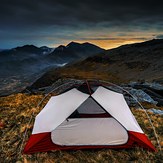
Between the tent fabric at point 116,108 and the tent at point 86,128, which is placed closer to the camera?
the tent at point 86,128

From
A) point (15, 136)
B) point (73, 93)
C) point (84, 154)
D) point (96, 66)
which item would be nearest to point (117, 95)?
point (73, 93)

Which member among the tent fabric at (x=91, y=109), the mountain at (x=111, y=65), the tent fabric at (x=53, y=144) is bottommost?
the mountain at (x=111, y=65)

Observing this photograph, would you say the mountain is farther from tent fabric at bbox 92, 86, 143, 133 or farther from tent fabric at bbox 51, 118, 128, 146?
tent fabric at bbox 51, 118, 128, 146

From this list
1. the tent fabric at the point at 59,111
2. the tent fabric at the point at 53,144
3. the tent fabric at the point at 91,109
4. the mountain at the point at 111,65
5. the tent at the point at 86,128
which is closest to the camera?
the tent fabric at the point at 53,144

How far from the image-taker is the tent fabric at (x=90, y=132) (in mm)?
9078

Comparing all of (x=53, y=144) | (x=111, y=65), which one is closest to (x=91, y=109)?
(x=53, y=144)

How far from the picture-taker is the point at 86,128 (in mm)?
9461

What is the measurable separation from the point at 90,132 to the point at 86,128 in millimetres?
255

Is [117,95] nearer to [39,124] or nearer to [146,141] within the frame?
[146,141]

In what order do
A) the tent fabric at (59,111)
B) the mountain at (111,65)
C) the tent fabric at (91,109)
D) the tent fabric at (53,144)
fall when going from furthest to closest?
the mountain at (111,65), the tent fabric at (91,109), the tent fabric at (59,111), the tent fabric at (53,144)

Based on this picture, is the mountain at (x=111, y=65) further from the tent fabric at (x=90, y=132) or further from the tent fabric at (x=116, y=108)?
the tent fabric at (x=90, y=132)

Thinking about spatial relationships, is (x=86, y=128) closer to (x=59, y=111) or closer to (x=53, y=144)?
(x=59, y=111)

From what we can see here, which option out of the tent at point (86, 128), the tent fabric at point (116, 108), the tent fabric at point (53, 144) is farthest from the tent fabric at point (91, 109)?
the tent fabric at point (53, 144)

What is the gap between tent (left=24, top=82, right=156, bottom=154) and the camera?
892 cm
